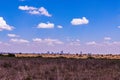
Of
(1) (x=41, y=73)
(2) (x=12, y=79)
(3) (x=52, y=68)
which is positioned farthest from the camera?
(3) (x=52, y=68)

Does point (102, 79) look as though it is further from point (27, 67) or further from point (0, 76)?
point (27, 67)

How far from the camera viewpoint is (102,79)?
63.2 ft

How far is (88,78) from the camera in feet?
64.7

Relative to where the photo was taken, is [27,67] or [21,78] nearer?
[21,78]

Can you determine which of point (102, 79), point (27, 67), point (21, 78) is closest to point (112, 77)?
point (102, 79)

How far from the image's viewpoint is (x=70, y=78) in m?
19.6

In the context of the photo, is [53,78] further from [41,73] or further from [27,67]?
[27,67]

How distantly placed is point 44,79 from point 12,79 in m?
1.93

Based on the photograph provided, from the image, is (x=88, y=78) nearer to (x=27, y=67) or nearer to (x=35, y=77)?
(x=35, y=77)

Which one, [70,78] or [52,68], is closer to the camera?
[70,78]

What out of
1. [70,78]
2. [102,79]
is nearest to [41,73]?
[70,78]

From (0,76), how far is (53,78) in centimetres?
312

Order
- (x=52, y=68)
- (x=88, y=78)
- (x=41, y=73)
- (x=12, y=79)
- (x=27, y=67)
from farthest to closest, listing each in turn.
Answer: (x=27, y=67) < (x=52, y=68) < (x=41, y=73) < (x=88, y=78) < (x=12, y=79)

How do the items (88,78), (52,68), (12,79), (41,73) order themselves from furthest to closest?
(52,68)
(41,73)
(88,78)
(12,79)
